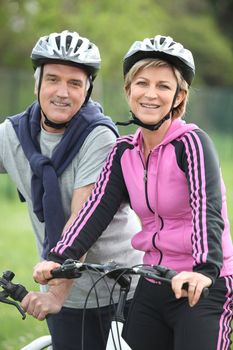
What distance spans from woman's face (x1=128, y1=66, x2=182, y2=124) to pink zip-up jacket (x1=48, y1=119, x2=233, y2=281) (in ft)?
0.37

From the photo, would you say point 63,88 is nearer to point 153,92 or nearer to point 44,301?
point 153,92

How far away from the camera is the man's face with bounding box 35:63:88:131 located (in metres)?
5.29

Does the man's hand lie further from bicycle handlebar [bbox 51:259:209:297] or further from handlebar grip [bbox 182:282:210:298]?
handlebar grip [bbox 182:282:210:298]

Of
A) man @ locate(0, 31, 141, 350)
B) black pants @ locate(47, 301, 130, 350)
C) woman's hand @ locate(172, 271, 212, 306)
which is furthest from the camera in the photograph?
black pants @ locate(47, 301, 130, 350)

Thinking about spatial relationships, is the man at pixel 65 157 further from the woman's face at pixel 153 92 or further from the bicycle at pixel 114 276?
the bicycle at pixel 114 276

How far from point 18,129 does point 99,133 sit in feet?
1.67

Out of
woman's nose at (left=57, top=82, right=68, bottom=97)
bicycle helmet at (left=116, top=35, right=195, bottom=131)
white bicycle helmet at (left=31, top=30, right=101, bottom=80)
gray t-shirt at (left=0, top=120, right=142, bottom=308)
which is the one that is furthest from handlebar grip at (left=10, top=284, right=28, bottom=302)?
white bicycle helmet at (left=31, top=30, right=101, bottom=80)

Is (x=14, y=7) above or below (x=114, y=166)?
above

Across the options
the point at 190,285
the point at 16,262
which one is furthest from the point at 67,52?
the point at 16,262

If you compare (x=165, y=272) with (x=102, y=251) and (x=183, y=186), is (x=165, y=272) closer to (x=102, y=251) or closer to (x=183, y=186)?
(x=183, y=186)

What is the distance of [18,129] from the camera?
18.1 feet

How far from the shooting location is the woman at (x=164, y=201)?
4.47m

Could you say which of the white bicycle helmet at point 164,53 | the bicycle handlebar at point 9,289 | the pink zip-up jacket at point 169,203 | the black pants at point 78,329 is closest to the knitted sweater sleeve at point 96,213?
the pink zip-up jacket at point 169,203

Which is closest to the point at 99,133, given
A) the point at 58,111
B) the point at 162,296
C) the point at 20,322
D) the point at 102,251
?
the point at 58,111
